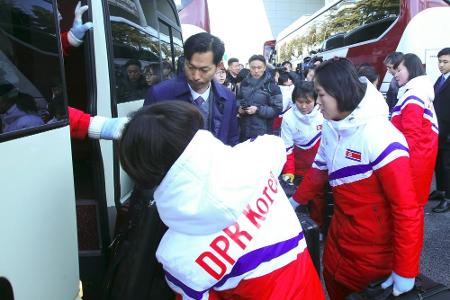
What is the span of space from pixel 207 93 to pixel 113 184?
0.74 meters

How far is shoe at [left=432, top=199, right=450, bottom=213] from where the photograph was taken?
15.5ft

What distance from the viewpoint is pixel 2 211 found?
1120mm

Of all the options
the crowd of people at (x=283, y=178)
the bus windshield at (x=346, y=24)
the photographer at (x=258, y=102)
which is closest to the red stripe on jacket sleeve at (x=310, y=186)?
the crowd of people at (x=283, y=178)

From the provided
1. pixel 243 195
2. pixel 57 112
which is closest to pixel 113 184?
pixel 57 112

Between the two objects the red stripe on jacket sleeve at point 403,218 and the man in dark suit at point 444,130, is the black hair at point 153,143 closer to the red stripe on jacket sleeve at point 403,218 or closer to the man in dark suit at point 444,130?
the red stripe on jacket sleeve at point 403,218

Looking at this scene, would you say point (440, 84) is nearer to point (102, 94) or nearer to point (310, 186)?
point (310, 186)

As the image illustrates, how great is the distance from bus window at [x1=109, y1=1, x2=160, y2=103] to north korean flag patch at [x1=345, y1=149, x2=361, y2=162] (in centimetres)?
128

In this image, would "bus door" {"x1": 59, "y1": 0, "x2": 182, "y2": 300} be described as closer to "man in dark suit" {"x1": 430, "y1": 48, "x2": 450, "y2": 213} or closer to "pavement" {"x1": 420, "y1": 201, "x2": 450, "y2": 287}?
"pavement" {"x1": 420, "y1": 201, "x2": 450, "y2": 287}

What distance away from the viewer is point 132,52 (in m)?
2.77

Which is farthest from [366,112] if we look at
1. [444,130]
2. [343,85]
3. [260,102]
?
[444,130]

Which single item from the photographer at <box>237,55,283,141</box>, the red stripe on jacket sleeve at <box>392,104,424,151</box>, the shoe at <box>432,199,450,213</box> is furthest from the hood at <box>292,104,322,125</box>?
the shoe at <box>432,199,450,213</box>

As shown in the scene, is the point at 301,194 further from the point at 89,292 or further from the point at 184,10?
the point at 184,10

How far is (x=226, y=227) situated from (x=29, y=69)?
838 millimetres

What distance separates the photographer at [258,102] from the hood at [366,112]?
280 centimetres
